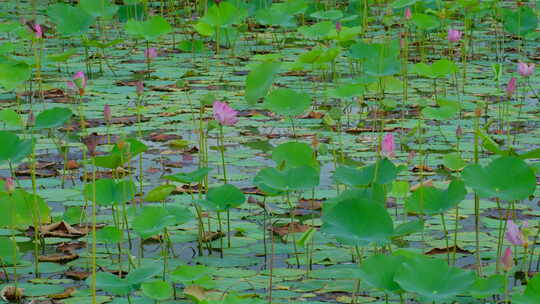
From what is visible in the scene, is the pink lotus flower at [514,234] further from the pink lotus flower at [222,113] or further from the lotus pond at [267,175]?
the pink lotus flower at [222,113]

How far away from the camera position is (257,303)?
1.77 metres

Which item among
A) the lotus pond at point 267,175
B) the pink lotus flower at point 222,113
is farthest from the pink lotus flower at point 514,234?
the pink lotus flower at point 222,113

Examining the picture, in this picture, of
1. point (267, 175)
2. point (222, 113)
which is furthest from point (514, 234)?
point (222, 113)

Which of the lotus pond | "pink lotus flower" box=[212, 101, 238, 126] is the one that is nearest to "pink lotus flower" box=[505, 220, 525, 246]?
the lotus pond

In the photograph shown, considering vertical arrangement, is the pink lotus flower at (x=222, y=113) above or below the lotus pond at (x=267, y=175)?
above

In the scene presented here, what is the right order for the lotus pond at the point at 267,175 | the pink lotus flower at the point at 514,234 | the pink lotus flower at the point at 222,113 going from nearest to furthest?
1. the pink lotus flower at the point at 514,234
2. the lotus pond at the point at 267,175
3. the pink lotus flower at the point at 222,113

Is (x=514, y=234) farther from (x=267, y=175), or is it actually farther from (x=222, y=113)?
(x=222, y=113)

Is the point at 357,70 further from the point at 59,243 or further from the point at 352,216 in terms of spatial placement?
the point at 352,216

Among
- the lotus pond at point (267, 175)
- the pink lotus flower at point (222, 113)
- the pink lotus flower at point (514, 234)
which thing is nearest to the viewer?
the pink lotus flower at point (514, 234)

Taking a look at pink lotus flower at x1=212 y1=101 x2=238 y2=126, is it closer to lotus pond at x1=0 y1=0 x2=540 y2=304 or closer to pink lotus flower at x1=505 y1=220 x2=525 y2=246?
lotus pond at x1=0 y1=0 x2=540 y2=304

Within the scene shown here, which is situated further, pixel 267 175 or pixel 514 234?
pixel 267 175

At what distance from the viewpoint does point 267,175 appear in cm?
217

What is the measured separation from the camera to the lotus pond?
6.45 ft

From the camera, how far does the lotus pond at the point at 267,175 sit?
6.45 ft
